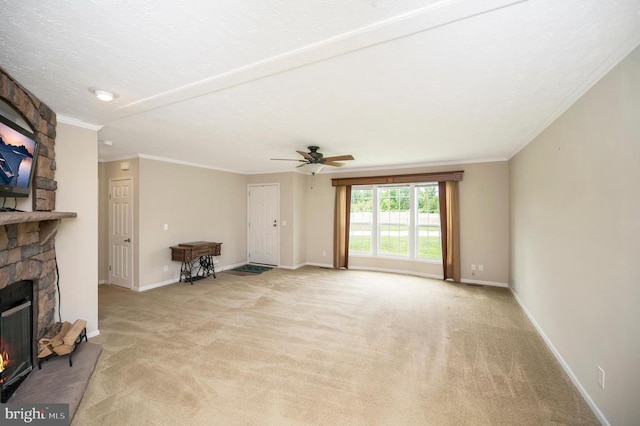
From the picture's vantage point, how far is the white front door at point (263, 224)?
22.2ft

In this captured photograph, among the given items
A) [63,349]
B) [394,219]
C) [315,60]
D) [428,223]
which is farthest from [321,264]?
[315,60]

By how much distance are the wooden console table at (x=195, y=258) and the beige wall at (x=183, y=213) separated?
169mm

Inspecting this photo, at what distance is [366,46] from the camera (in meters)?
1.60

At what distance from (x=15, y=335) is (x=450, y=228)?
6122 mm

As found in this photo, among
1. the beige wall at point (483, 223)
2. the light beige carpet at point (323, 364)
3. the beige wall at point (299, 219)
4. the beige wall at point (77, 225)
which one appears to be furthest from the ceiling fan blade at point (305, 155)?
the beige wall at point (483, 223)

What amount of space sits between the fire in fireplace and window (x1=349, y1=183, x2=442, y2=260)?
5.43 m

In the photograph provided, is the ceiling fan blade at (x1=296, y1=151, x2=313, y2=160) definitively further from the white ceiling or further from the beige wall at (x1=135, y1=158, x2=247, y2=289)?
the beige wall at (x1=135, y1=158, x2=247, y2=289)

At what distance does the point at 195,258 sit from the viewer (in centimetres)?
517

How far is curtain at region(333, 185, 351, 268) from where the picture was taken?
646 centimetres

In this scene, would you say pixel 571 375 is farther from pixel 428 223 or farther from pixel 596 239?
pixel 428 223

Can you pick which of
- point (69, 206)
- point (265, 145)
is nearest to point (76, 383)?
point (69, 206)

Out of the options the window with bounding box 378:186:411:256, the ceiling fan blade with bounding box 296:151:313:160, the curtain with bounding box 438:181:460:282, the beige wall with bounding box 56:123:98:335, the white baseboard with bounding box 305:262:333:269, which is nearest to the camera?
the beige wall with bounding box 56:123:98:335

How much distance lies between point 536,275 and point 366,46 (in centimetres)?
354

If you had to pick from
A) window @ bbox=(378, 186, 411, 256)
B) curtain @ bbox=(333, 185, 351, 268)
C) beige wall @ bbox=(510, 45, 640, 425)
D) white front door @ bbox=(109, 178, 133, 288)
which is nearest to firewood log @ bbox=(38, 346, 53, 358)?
white front door @ bbox=(109, 178, 133, 288)
